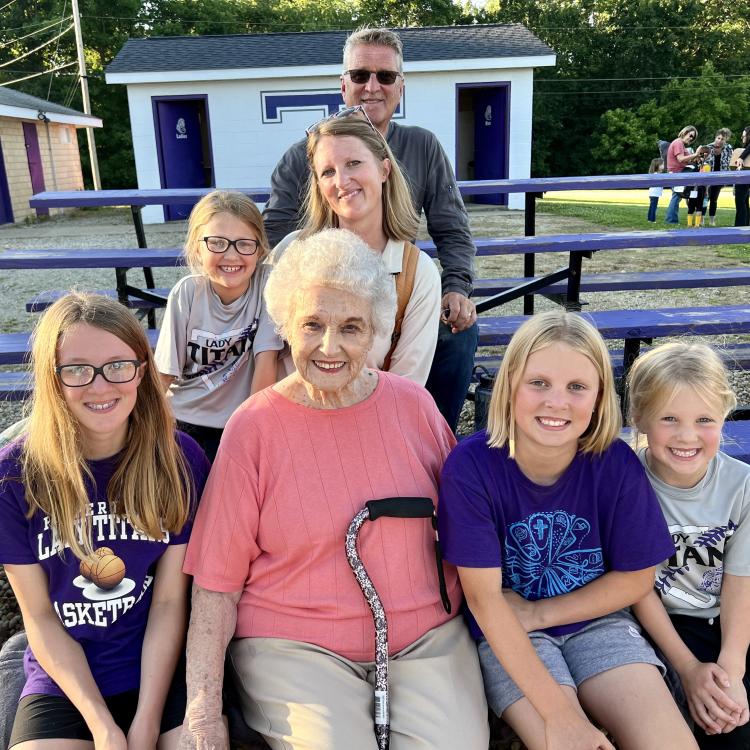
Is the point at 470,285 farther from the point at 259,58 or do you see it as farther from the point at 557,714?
the point at 259,58

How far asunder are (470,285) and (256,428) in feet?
5.14

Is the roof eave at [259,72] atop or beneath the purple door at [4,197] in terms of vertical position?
atop

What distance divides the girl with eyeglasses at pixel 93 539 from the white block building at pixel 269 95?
14.7m

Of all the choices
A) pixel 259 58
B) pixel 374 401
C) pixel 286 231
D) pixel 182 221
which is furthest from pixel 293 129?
pixel 374 401

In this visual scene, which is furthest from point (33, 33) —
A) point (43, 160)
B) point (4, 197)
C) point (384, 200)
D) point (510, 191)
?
point (384, 200)

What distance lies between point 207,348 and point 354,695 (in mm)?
1304

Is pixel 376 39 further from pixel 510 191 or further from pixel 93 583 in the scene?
pixel 93 583

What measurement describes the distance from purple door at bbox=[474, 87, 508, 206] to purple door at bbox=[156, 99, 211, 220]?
721 cm

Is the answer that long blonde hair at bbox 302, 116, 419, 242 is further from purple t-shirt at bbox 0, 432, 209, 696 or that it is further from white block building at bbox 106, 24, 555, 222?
white block building at bbox 106, 24, 555, 222

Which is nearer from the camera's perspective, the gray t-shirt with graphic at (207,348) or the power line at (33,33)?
the gray t-shirt with graphic at (207,348)

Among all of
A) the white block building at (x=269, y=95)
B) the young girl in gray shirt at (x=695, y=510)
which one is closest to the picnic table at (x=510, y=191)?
the young girl in gray shirt at (x=695, y=510)

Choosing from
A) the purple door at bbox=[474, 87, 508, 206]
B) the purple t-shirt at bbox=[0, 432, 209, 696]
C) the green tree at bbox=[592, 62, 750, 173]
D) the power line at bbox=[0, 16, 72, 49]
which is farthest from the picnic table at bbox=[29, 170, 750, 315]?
the power line at bbox=[0, 16, 72, 49]

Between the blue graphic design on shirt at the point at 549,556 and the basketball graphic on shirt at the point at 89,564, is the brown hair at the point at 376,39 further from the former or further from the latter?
the basketball graphic on shirt at the point at 89,564

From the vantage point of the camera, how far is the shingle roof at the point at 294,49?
612 inches
